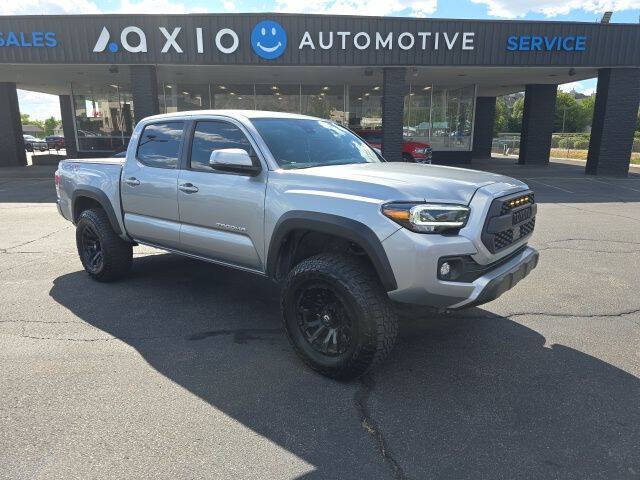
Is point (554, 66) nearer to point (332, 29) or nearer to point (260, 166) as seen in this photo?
point (332, 29)

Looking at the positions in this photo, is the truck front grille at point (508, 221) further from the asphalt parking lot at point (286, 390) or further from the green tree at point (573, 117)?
the green tree at point (573, 117)

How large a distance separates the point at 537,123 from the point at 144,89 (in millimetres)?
18554

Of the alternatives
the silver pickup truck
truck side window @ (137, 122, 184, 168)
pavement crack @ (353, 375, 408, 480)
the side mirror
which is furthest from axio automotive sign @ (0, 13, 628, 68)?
pavement crack @ (353, 375, 408, 480)

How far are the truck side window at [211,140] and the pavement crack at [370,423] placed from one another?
216 cm

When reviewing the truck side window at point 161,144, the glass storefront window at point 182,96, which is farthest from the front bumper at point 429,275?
the glass storefront window at point 182,96

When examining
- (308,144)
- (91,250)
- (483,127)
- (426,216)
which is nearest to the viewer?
(426,216)

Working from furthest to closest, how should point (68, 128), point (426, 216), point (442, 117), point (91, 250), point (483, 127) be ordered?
1. point (483, 127)
2. point (68, 128)
3. point (442, 117)
4. point (91, 250)
5. point (426, 216)

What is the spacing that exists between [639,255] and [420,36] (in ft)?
38.0

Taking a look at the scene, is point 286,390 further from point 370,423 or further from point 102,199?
point 102,199

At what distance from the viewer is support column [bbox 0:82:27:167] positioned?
70.7ft

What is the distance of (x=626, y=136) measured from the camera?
676 inches

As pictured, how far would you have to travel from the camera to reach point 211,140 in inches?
170

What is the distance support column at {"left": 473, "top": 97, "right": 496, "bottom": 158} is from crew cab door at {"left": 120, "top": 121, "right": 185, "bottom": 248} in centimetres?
2700

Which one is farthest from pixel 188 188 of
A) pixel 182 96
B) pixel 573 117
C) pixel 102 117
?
pixel 573 117
